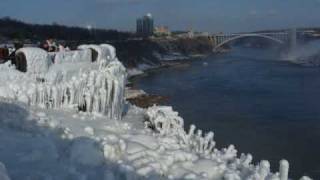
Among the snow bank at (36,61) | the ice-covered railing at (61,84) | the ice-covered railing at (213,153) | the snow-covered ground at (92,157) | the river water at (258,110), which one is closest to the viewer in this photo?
the snow-covered ground at (92,157)

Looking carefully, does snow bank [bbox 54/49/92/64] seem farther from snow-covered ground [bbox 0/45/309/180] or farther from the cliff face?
the cliff face

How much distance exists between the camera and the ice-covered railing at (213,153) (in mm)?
6182

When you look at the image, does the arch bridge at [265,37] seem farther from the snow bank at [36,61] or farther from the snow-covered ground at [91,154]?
the snow-covered ground at [91,154]

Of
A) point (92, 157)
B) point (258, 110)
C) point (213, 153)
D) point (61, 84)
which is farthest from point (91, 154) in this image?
point (258, 110)

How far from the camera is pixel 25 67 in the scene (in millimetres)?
10586

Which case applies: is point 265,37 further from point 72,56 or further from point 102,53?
point 72,56

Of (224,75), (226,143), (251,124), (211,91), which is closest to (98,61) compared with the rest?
(226,143)

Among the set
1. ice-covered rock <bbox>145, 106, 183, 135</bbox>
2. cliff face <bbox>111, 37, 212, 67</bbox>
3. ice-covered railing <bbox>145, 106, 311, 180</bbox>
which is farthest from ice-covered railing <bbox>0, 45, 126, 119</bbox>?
cliff face <bbox>111, 37, 212, 67</bbox>

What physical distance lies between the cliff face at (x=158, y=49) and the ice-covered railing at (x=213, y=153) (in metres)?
53.3

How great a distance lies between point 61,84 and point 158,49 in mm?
76643

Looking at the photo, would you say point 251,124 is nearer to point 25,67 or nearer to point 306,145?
point 306,145

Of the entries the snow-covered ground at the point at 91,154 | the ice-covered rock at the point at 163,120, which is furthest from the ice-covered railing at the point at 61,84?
the ice-covered rock at the point at 163,120

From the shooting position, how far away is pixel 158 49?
8669 cm

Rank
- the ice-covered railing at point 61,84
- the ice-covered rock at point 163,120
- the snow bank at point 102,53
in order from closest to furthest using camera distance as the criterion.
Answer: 1. the ice-covered railing at point 61,84
2. the ice-covered rock at point 163,120
3. the snow bank at point 102,53
